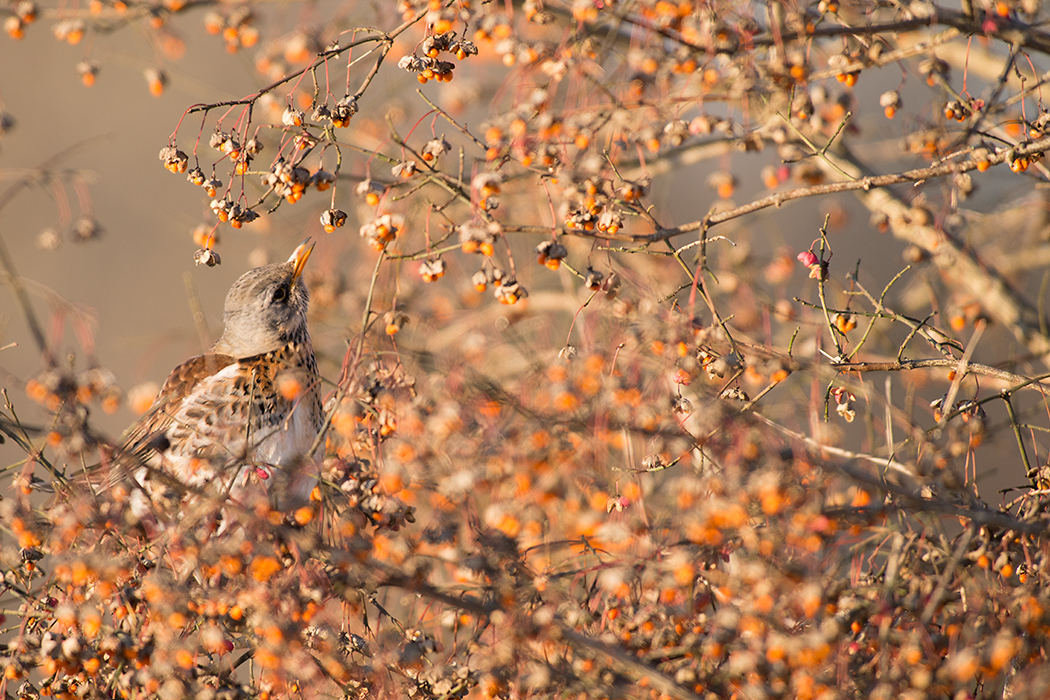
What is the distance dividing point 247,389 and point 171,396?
48 centimetres

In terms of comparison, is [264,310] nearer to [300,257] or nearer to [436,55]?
[300,257]

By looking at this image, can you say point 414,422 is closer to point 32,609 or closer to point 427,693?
point 427,693

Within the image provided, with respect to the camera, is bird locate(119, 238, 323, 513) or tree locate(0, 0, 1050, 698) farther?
bird locate(119, 238, 323, 513)

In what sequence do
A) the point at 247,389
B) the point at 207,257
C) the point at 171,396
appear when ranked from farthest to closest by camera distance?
the point at 171,396
the point at 247,389
the point at 207,257

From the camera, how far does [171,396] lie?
4.03 m

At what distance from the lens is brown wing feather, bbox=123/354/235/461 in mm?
3811

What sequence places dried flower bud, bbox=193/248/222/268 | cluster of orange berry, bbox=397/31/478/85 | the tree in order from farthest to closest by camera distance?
1. dried flower bud, bbox=193/248/222/268
2. cluster of orange berry, bbox=397/31/478/85
3. the tree

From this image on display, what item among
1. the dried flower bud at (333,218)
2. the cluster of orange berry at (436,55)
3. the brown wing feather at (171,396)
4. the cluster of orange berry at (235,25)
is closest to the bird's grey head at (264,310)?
the brown wing feather at (171,396)

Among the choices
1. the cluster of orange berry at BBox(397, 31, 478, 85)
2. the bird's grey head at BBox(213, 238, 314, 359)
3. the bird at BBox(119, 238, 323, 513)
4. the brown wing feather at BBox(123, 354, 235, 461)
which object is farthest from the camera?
the bird's grey head at BBox(213, 238, 314, 359)

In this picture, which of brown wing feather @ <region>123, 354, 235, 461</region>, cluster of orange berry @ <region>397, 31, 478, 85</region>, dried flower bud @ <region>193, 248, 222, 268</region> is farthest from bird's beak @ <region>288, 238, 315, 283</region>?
cluster of orange berry @ <region>397, 31, 478, 85</region>

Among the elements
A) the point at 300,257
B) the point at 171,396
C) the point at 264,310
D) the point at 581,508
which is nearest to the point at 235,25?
the point at 300,257

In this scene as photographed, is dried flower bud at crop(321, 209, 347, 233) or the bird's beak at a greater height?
the bird's beak

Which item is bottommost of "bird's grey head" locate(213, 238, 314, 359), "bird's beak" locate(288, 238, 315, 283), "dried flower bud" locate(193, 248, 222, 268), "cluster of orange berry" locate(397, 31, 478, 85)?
"dried flower bud" locate(193, 248, 222, 268)

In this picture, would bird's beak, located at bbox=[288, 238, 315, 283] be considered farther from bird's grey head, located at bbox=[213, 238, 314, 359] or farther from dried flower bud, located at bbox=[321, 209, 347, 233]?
dried flower bud, located at bbox=[321, 209, 347, 233]
